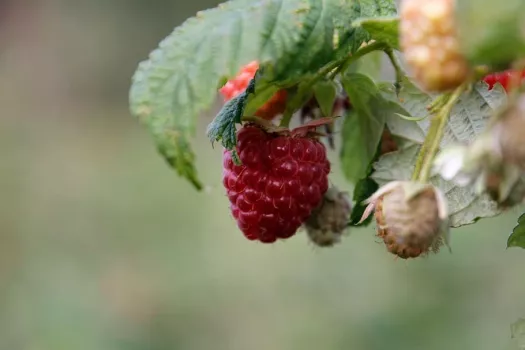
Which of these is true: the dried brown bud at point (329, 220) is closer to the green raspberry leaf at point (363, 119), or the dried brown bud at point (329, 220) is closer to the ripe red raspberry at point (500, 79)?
the green raspberry leaf at point (363, 119)

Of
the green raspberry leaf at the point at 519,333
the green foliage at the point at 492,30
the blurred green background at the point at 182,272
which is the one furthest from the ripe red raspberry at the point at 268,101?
the blurred green background at the point at 182,272

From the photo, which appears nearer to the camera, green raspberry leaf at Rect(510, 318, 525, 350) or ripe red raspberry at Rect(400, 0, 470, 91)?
ripe red raspberry at Rect(400, 0, 470, 91)

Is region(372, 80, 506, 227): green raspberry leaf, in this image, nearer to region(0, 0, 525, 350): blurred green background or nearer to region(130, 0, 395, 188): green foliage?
region(130, 0, 395, 188): green foliage

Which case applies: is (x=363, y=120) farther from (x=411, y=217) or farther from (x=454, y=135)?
(x=411, y=217)

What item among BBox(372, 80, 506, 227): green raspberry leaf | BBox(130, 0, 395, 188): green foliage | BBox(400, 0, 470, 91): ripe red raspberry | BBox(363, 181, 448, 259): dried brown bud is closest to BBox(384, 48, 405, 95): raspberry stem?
BBox(372, 80, 506, 227): green raspberry leaf

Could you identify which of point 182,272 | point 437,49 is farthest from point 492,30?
point 182,272

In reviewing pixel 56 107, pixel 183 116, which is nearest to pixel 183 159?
pixel 183 116
